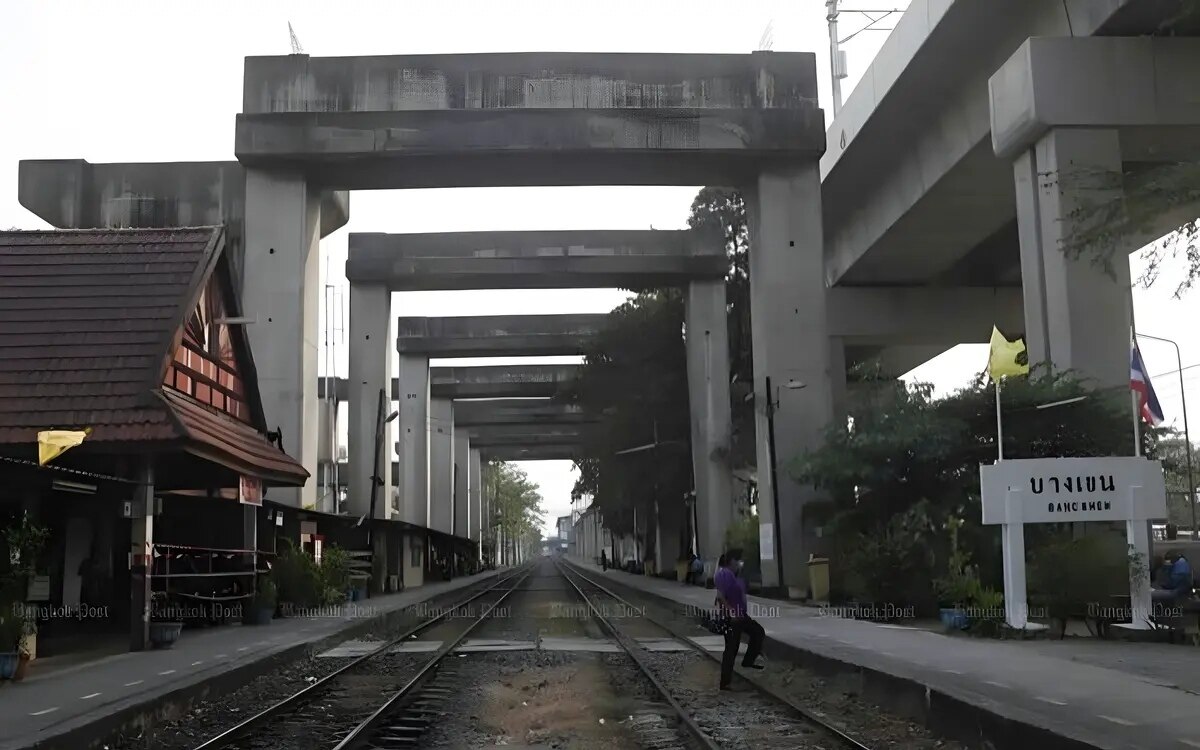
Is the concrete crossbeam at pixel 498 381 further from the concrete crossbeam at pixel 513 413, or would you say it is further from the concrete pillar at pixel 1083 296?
the concrete pillar at pixel 1083 296

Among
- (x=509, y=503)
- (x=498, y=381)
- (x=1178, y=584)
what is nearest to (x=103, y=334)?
(x=1178, y=584)

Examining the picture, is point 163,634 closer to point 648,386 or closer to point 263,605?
point 263,605

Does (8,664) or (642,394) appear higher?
(642,394)

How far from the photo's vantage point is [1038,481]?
56.8 feet

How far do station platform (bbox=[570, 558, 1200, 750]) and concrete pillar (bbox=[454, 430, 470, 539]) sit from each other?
71.0 m

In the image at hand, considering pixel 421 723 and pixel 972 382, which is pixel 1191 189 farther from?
pixel 972 382

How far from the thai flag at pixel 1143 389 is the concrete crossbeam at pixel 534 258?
28511 mm

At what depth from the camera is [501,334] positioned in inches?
2313

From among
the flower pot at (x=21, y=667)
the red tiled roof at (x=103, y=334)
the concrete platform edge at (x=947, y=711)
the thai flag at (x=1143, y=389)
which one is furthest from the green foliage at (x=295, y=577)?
the thai flag at (x=1143, y=389)

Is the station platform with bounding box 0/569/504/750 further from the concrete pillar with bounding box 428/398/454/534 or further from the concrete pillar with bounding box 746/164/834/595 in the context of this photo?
the concrete pillar with bounding box 428/398/454/534

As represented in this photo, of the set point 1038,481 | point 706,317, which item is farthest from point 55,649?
point 706,317

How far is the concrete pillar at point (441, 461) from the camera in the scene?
2943 inches

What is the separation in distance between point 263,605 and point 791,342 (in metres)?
16.9

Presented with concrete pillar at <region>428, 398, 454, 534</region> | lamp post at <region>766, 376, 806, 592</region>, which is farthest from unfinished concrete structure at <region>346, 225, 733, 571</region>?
concrete pillar at <region>428, 398, 454, 534</region>
